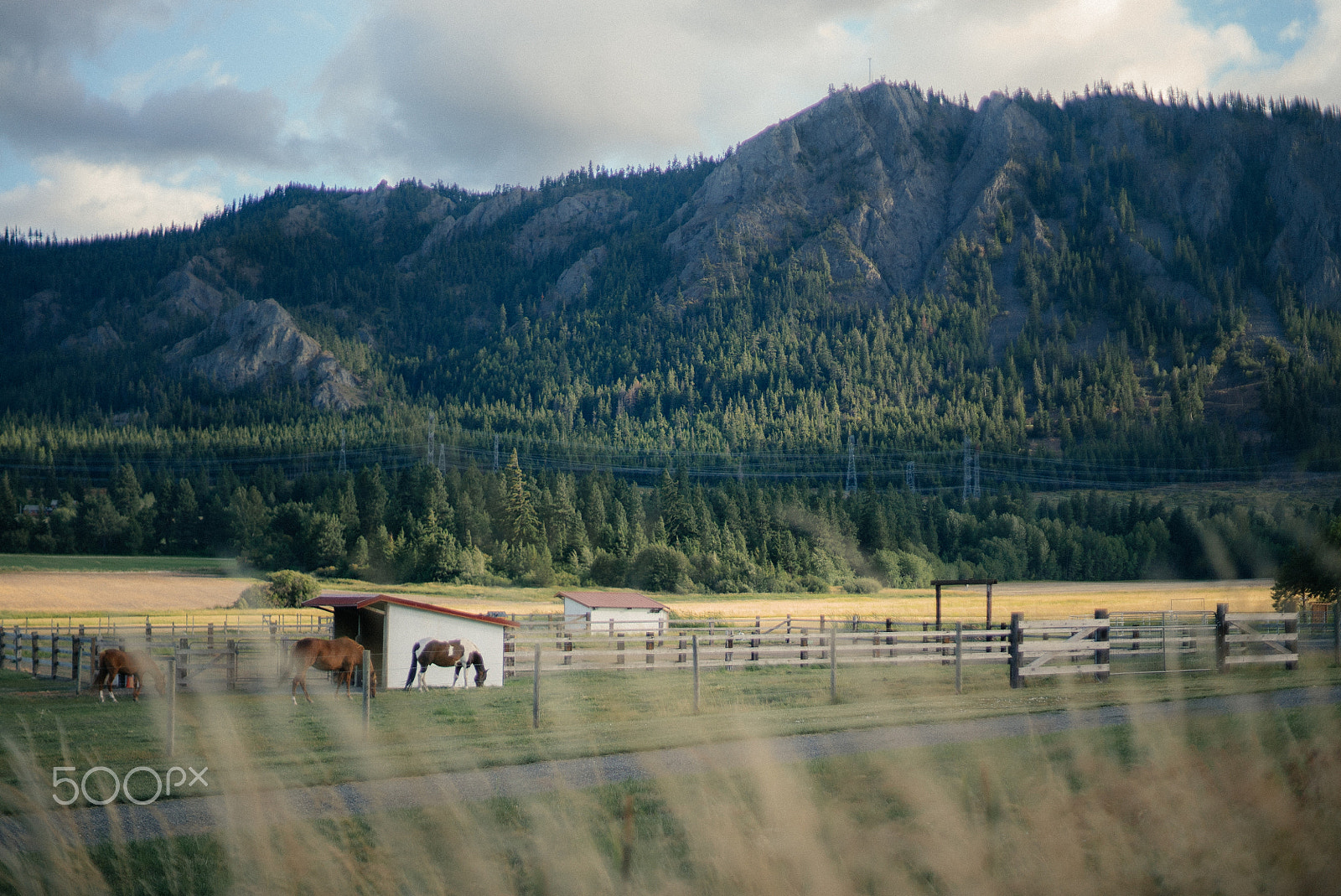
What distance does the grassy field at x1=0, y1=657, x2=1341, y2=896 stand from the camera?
656cm

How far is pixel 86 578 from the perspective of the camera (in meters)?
92.8

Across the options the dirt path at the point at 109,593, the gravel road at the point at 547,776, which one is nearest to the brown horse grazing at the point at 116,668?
the gravel road at the point at 547,776

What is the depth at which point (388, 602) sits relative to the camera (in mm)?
25984

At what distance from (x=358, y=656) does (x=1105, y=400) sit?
19516 cm

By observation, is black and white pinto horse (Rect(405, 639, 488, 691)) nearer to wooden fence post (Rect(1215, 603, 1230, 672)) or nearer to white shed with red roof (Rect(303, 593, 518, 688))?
white shed with red roof (Rect(303, 593, 518, 688))

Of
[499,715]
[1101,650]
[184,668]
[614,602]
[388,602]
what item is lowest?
[614,602]

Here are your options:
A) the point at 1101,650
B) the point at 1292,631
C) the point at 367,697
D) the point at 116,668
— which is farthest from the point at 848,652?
the point at 367,697

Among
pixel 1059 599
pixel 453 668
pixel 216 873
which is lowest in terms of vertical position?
pixel 1059 599

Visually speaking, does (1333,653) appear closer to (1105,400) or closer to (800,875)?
(800,875)

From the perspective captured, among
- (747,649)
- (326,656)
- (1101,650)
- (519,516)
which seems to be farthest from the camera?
(519,516)

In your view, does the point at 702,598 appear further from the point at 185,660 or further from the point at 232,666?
the point at 232,666

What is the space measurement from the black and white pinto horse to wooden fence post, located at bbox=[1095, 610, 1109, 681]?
A: 1502 centimetres

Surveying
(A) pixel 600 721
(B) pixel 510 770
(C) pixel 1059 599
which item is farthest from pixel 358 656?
(C) pixel 1059 599

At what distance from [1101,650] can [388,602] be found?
17.2 metres
